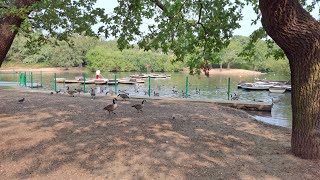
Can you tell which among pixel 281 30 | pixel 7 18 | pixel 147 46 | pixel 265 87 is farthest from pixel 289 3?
pixel 265 87

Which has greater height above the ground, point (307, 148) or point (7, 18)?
point (7, 18)

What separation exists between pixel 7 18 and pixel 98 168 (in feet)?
12.9

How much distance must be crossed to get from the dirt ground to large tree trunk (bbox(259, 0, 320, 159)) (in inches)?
19.5

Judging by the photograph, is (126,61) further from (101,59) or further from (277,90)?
(277,90)

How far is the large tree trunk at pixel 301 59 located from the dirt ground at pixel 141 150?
494 millimetres

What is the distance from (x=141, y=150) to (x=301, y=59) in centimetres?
370

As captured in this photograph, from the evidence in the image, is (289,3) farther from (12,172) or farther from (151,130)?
(12,172)

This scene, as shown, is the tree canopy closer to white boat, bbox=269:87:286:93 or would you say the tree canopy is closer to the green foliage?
white boat, bbox=269:87:286:93

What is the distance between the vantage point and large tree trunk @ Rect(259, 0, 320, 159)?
5609mm

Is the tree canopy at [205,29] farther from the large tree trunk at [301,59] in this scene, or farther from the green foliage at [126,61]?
the green foliage at [126,61]

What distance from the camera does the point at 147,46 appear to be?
28.7ft

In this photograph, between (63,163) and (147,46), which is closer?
(63,163)

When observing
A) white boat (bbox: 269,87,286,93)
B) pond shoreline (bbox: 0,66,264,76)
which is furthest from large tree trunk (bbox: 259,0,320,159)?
pond shoreline (bbox: 0,66,264,76)

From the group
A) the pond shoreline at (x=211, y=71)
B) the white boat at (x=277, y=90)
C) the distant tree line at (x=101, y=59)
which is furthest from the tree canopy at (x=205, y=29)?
the pond shoreline at (x=211, y=71)
